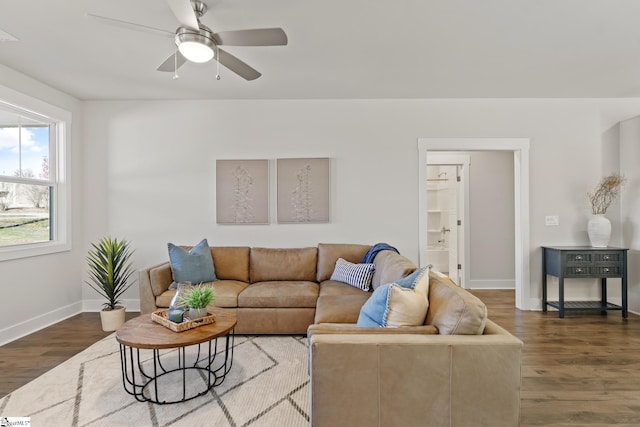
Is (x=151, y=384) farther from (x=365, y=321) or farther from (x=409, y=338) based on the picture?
(x=409, y=338)

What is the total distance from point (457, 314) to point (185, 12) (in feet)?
7.16

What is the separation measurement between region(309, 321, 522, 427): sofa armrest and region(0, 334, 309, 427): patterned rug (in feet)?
2.06

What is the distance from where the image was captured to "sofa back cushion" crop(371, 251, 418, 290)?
95.8 inches

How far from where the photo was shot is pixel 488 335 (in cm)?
153

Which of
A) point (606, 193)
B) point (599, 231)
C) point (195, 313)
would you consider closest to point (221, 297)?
point (195, 313)

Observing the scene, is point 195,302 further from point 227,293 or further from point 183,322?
point 227,293

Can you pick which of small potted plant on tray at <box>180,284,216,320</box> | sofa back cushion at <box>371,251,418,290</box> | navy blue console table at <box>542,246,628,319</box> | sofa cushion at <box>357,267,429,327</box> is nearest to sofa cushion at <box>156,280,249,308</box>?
small potted plant on tray at <box>180,284,216,320</box>

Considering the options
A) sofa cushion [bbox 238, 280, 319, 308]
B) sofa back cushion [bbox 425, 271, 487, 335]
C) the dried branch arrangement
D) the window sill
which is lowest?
sofa cushion [bbox 238, 280, 319, 308]

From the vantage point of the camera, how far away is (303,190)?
416cm

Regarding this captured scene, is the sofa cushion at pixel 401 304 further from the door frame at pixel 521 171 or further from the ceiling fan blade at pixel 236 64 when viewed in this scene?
the door frame at pixel 521 171

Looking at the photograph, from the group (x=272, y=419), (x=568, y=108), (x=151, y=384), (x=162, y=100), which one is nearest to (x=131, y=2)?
(x=162, y=100)

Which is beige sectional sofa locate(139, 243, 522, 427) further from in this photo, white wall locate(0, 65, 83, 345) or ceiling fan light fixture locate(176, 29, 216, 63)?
white wall locate(0, 65, 83, 345)

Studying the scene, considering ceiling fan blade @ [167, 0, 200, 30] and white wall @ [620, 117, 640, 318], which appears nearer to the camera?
ceiling fan blade @ [167, 0, 200, 30]

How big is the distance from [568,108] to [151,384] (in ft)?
17.7
